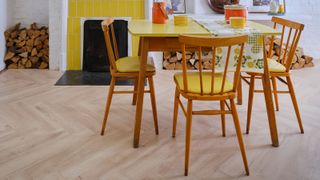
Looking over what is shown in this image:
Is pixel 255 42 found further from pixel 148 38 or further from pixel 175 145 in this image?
pixel 175 145

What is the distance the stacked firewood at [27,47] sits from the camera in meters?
4.55

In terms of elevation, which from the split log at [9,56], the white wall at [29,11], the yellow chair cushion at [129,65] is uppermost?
the white wall at [29,11]

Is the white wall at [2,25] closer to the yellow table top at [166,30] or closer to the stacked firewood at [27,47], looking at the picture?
the stacked firewood at [27,47]

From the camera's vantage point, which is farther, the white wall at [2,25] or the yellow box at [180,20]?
the white wall at [2,25]

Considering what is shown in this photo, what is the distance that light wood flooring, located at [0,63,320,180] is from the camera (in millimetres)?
2086

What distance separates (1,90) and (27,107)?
0.67 metres

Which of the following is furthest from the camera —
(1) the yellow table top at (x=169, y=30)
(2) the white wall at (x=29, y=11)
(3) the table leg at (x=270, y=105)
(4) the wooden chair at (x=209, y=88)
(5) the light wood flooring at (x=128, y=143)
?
(2) the white wall at (x=29, y=11)

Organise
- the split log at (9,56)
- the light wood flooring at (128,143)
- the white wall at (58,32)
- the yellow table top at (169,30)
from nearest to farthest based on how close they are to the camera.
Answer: the light wood flooring at (128,143) → the yellow table top at (169,30) → the white wall at (58,32) → the split log at (9,56)

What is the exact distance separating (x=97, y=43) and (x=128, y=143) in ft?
7.44

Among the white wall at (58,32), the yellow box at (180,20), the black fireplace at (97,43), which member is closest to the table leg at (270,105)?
the yellow box at (180,20)

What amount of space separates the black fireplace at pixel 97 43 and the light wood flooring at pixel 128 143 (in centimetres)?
92

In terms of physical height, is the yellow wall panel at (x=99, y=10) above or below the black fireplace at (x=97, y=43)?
above

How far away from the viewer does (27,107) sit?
10.4ft

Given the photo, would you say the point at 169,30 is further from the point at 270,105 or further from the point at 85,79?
the point at 85,79
